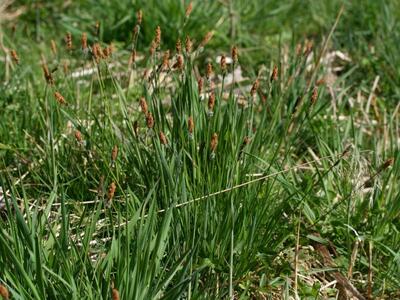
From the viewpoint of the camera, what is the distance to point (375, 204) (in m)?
2.86

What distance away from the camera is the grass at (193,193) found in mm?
2205

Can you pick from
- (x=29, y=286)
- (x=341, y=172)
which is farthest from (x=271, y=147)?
(x=29, y=286)

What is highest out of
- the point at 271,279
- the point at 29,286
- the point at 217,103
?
the point at 217,103

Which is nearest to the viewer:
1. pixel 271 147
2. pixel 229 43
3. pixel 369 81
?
pixel 271 147

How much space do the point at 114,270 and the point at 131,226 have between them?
0.17m

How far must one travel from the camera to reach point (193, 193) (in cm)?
254

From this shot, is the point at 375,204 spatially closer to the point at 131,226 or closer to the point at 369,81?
the point at 131,226

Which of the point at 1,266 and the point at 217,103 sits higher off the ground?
the point at 217,103

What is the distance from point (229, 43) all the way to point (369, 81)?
83 cm

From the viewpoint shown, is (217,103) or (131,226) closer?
(131,226)

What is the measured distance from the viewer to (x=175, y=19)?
4.52 meters

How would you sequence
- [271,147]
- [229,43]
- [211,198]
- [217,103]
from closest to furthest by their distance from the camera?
[211,198]
[217,103]
[271,147]
[229,43]

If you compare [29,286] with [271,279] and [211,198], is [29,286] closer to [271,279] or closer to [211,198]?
[211,198]

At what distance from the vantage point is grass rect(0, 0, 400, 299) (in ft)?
7.23
